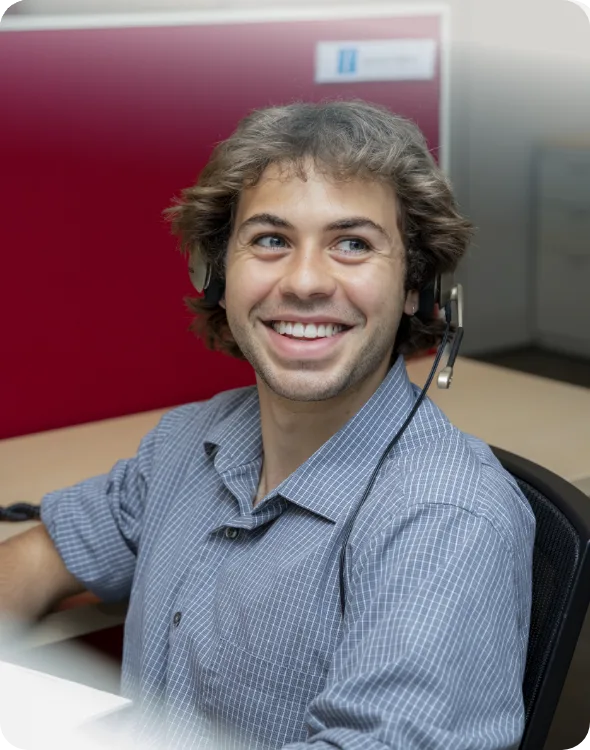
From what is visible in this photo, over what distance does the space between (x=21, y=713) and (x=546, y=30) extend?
163 cm

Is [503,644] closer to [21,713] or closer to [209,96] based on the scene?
[21,713]

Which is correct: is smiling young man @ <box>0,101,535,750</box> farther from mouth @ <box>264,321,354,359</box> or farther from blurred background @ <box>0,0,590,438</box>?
blurred background @ <box>0,0,590,438</box>

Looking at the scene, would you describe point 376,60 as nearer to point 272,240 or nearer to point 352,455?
point 272,240

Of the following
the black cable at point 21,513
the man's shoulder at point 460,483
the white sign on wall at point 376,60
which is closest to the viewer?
the man's shoulder at point 460,483

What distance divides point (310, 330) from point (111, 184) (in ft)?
2.77

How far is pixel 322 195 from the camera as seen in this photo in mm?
1113

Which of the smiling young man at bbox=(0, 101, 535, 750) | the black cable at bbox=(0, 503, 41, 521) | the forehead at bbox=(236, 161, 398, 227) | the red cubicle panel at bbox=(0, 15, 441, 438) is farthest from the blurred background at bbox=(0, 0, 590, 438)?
the forehead at bbox=(236, 161, 398, 227)

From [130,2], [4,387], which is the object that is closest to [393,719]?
[4,387]

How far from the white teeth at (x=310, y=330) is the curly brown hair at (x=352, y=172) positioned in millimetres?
123

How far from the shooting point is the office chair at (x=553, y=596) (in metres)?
1.01

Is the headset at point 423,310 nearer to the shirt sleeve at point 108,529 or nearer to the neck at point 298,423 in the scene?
the neck at point 298,423

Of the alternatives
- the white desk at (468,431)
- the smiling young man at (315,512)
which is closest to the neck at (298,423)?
the smiling young man at (315,512)

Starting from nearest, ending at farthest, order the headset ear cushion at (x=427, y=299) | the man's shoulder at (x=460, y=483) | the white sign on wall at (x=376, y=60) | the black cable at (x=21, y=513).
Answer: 1. the man's shoulder at (x=460, y=483)
2. the headset ear cushion at (x=427, y=299)
3. the black cable at (x=21, y=513)
4. the white sign on wall at (x=376, y=60)

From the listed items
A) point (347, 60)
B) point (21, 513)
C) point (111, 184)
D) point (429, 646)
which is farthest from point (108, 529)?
point (347, 60)
